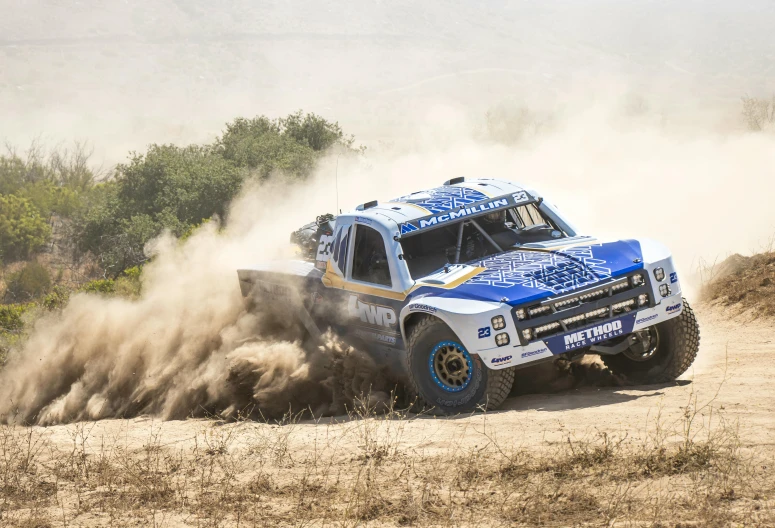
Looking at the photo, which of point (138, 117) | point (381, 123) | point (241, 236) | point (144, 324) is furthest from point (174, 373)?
point (138, 117)

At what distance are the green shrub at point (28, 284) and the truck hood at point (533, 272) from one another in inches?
997

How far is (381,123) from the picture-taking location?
74.4 meters

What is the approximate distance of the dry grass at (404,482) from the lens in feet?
19.9

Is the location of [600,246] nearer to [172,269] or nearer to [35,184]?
[172,269]

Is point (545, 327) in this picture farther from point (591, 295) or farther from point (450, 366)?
point (450, 366)

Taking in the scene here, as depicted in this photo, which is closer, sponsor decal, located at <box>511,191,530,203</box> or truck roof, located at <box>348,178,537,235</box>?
truck roof, located at <box>348,178,537,235</box>

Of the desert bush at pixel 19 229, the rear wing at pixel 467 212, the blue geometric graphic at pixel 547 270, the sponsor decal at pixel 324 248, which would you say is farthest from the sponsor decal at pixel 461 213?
the desert bush at pixel 19 229

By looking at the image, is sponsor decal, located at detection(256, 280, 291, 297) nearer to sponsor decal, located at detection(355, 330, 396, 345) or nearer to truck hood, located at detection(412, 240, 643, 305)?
sponsor decal, located at detection(355, 330, 396, 345)

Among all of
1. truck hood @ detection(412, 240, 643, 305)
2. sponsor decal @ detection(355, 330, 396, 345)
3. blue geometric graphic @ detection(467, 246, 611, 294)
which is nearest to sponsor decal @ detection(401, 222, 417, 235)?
truck hood @ detection(412, 240, 643, 305)

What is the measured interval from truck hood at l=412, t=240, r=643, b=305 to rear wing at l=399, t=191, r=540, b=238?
1.65 ft

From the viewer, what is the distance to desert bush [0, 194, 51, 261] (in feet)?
124

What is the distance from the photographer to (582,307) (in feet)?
27.7

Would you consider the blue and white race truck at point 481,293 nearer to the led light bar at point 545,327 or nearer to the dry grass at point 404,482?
the led light bar at point 545,327

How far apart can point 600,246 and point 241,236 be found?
762cm
